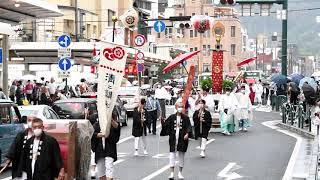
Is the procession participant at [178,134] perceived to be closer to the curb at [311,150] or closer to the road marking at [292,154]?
the road marking at [292,154]

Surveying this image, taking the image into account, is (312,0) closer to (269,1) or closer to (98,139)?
(269,1)

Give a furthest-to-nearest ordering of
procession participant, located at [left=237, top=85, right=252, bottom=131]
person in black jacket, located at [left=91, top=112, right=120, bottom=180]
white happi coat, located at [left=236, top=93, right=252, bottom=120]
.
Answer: procession participant, located at [left=237, top=85, right=252, bottom=131]
white happi coat, located at [left=236, top=93, right=252, bottom=120]
person in black jacket, located at [left=91, top=112, right=120, bottom=180]

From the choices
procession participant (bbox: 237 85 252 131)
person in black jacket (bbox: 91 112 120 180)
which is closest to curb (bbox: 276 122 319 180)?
procession participant (bbox: 237 85 252 131)

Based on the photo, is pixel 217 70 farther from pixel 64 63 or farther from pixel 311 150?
pixel 311 150

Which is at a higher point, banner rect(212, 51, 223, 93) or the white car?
banner rect(212, 51, 223, 93)

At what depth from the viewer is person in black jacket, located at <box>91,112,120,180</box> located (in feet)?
43.3

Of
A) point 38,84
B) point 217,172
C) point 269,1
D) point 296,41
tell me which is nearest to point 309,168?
point 217,172

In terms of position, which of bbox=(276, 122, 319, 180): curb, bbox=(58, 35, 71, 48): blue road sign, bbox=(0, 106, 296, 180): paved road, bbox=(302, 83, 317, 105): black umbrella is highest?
bbox=(58, 35, 71, 48): blue road sign

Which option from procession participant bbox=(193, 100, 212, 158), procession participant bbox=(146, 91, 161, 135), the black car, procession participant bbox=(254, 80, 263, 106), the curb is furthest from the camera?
procession participant bbox=(254, 80, 263, 106)

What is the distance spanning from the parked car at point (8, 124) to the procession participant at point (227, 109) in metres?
10.9

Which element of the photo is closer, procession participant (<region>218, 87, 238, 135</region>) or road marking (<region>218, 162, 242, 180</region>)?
road marking (<region>218, 162, 242, 180</region>)

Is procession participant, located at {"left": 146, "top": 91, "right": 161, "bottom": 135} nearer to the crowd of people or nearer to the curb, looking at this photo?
the curb

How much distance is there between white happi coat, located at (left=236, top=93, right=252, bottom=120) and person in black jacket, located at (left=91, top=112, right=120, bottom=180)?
14315 mm

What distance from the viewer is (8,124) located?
16.3 metres
